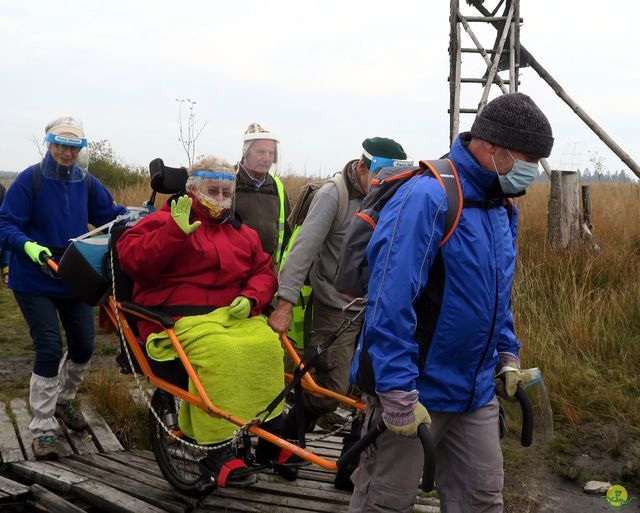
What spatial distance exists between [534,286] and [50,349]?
13.9 feet

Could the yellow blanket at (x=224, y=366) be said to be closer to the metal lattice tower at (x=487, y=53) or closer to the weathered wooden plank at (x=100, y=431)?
the weathered wooden plank at (x=100, y=431)

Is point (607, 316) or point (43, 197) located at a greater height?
point (43, 197)

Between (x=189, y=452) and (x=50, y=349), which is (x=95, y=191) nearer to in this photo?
(x=50, y=349)

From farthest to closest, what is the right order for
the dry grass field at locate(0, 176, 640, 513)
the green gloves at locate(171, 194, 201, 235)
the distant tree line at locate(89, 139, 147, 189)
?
the distant tree line at locate(89, 139, 147, 189) < the dry grass field at locate(0, 176, 640, 513) < the green gloves at locate(171, 194, 201, 235)

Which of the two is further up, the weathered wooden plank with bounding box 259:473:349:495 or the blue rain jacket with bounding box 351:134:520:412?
the blue rain jacket with bounding box 351:134:520:412

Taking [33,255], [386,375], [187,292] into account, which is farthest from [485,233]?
[33,255]

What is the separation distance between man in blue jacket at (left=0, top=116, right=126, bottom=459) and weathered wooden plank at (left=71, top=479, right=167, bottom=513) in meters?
0.59

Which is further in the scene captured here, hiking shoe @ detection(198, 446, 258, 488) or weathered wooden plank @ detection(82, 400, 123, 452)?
weathered wooden plank @ detection(82, 400, 123, 452)

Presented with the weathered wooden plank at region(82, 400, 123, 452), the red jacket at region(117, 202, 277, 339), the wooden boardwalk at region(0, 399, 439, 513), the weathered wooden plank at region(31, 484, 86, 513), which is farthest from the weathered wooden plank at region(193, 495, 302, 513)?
the weathered wooden plank at region(82, 400, 123, 452)

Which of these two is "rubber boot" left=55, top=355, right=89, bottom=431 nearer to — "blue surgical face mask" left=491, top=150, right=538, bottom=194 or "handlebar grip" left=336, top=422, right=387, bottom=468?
"handlebar grip" left=336, top=422, right=387, bottom=468

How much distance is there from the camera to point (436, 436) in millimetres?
2688

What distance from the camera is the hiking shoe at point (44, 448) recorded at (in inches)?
178

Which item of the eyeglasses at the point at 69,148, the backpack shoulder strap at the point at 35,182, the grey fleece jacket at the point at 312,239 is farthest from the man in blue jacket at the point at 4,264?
the grey fleece jacket at the point at 312,239

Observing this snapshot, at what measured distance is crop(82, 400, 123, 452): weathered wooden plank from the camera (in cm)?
481
